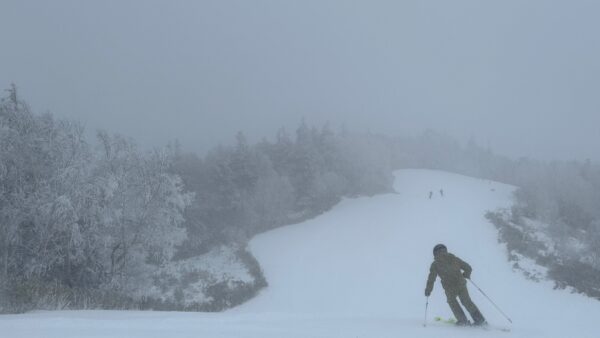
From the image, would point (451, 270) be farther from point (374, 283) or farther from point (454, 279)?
point (374, 283)

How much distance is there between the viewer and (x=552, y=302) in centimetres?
2503

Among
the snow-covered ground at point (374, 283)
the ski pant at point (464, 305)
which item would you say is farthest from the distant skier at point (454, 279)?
the snow-covered ground at point (374, 283)

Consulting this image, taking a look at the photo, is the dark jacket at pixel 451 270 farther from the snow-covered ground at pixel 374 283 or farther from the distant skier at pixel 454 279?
the snow-covered ground at pixel 374 283

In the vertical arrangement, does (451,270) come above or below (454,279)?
above

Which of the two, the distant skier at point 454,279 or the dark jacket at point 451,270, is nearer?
the distant skier at point 454,279

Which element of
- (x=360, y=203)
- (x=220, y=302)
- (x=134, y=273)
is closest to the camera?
(x=134, y=273)

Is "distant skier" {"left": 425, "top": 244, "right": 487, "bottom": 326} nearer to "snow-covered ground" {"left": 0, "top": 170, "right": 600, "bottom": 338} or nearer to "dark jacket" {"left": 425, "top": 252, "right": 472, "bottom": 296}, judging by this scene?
"dark jacket" {"left": 425, "top": 252, "right": 472, "bottom": 296}

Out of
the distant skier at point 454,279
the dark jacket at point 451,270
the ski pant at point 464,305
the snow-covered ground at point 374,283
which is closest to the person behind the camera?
the snow-covered ground at point 374,283

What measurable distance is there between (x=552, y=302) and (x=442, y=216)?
54.7 feet

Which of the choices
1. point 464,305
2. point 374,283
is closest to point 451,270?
point 464,305

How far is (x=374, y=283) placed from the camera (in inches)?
1133

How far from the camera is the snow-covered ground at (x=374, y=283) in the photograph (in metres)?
6.61

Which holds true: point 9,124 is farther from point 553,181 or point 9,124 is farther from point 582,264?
point 553,181

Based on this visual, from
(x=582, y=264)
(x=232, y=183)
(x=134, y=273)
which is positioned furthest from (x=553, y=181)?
(x=134, y=273)
